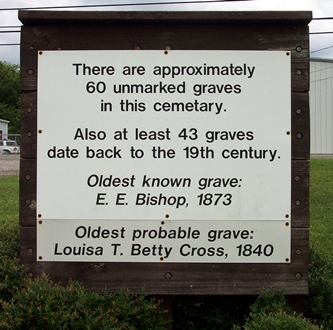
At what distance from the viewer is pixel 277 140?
333cm

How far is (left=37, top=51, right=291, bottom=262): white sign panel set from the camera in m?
3.32

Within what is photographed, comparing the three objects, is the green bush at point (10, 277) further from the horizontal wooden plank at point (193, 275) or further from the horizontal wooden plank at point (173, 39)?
the horizontal wooden plank at point (173, 39)

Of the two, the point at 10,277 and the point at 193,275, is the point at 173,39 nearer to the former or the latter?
the point at 193,275

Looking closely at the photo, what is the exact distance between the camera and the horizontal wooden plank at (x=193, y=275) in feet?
10.9

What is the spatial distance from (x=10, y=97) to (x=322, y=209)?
68.1 m

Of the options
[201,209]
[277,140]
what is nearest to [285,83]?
[277,140]

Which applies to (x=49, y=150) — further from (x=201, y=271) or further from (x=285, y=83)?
(x=285, y=83)

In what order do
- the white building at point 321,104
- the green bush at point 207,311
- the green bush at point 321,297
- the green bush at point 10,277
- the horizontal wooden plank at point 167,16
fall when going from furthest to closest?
1. the white building at point 321,104
2. the green bush at point 207,311
3. the green bush at point 321,297
4. the horizontal wooden plank at point 167,16
5. the green bush at point 10,277

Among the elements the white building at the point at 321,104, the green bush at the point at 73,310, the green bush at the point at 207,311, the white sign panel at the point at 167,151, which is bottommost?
the green bush at the point at 207,311

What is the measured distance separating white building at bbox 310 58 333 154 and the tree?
43866 millimetres

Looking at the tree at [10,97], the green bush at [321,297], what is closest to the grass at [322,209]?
the green bush at [321,297]

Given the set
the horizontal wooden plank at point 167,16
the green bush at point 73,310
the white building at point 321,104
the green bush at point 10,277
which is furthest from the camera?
the white building at point 321,104

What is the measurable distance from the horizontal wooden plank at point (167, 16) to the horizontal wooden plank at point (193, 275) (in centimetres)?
141

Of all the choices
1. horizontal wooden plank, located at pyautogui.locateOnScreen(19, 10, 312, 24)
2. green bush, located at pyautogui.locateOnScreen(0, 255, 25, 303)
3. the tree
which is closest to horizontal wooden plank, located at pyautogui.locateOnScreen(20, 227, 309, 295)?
green bush, located at pyautogui.locateOnScreen(0, 255, 25, 303)
